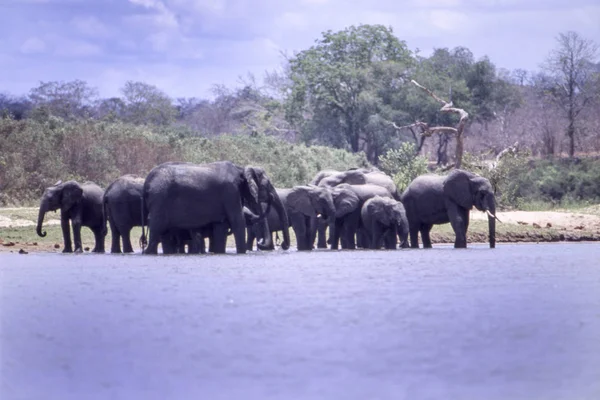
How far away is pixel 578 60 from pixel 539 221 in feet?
107

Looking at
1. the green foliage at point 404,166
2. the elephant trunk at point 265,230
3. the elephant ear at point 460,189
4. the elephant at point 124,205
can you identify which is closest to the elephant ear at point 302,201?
the elephant trunk at point 265,230

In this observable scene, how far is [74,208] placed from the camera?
84.4 feet

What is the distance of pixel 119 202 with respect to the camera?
24.7 metres

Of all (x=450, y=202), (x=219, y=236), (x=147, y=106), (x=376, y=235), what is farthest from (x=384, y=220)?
(x=147, y=106)

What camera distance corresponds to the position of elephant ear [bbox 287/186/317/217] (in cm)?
2748

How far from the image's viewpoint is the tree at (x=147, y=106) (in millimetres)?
76312

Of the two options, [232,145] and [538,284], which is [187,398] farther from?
[232,145]

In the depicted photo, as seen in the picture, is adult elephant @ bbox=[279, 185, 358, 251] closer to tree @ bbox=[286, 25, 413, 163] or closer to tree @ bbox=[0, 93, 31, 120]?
tree @ bbox=[286, 25, 413, 163]

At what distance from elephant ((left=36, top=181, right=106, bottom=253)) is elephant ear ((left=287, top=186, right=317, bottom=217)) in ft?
14.5

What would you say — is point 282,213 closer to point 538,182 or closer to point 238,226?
point 238,226

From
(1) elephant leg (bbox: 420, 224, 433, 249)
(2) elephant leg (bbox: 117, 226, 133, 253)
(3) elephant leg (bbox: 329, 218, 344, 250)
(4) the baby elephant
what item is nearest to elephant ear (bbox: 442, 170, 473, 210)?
(4) the baby elephant

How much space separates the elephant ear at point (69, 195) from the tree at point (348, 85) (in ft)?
110

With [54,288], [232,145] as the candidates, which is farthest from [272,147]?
[54,288]

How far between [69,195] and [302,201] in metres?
5.42
